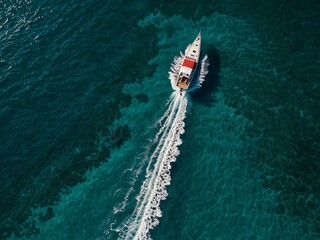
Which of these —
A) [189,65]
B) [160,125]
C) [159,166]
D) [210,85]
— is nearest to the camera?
[159,166]

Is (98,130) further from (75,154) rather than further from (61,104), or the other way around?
(61,104)

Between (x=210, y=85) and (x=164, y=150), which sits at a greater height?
(x=210, y=85)

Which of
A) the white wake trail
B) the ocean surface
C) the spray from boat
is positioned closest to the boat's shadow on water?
the ocean surface

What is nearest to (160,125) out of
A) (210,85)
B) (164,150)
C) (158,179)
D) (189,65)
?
(164,150)

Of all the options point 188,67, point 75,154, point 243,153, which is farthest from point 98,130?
point 243,153

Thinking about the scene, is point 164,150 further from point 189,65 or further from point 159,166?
point 189,65

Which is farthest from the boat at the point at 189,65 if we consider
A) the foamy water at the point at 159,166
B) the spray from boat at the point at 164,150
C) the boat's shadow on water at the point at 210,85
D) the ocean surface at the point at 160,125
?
the boat's shadow on water at the point at 210,85

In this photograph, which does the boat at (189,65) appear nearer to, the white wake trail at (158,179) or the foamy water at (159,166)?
the foamy water at (159,166)
